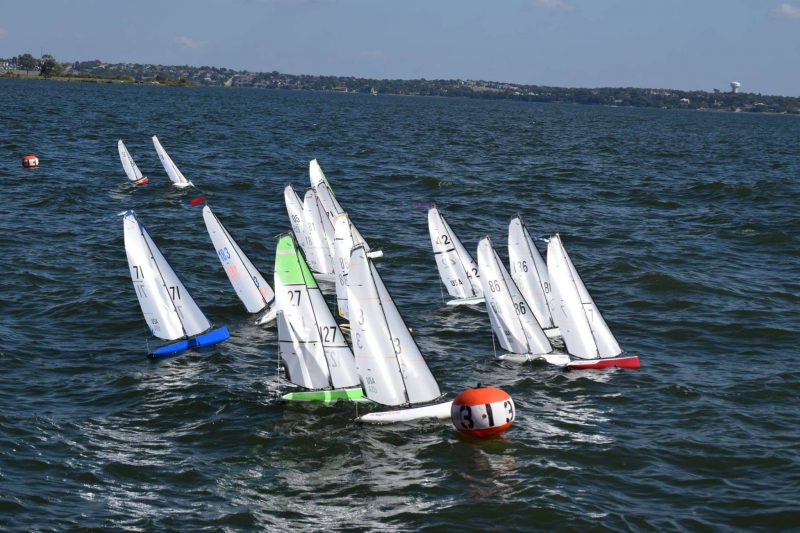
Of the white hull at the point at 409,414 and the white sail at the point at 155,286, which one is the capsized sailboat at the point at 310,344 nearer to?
the white hull at the point at 409,414

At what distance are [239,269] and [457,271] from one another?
9372 millimetres

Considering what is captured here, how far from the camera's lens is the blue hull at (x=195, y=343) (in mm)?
31938

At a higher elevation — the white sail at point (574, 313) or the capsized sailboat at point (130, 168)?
the capsized sailboat at point (130, 168)

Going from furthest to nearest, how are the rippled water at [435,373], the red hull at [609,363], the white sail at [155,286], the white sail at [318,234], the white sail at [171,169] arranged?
the white sail at [171,169] < the white sail at [318,234] < the white sail at [155,286] < the red hull at [609,363] < the rippled water at [435,373]

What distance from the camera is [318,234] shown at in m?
41.9

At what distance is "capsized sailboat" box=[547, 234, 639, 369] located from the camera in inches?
1261

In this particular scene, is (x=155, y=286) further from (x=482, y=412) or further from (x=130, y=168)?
(x=130, y=168)

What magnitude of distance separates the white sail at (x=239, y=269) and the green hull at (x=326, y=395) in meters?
9.39

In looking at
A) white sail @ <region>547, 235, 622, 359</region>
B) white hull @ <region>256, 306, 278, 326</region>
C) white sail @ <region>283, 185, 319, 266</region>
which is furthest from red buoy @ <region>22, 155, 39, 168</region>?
white sail @ <region>547, 235, 622, 359</region>

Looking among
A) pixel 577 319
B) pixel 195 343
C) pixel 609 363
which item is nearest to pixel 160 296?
pixel 195 343

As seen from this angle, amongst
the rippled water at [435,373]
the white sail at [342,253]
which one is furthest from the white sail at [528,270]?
the white sail at [342,253]

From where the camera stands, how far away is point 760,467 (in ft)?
81.9

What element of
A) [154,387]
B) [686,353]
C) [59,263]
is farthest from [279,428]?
[59,263]

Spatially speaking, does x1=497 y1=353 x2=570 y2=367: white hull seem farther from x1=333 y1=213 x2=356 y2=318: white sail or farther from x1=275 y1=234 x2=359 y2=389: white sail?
x1=275 y1=234 x2=359 y2=389: white sail
